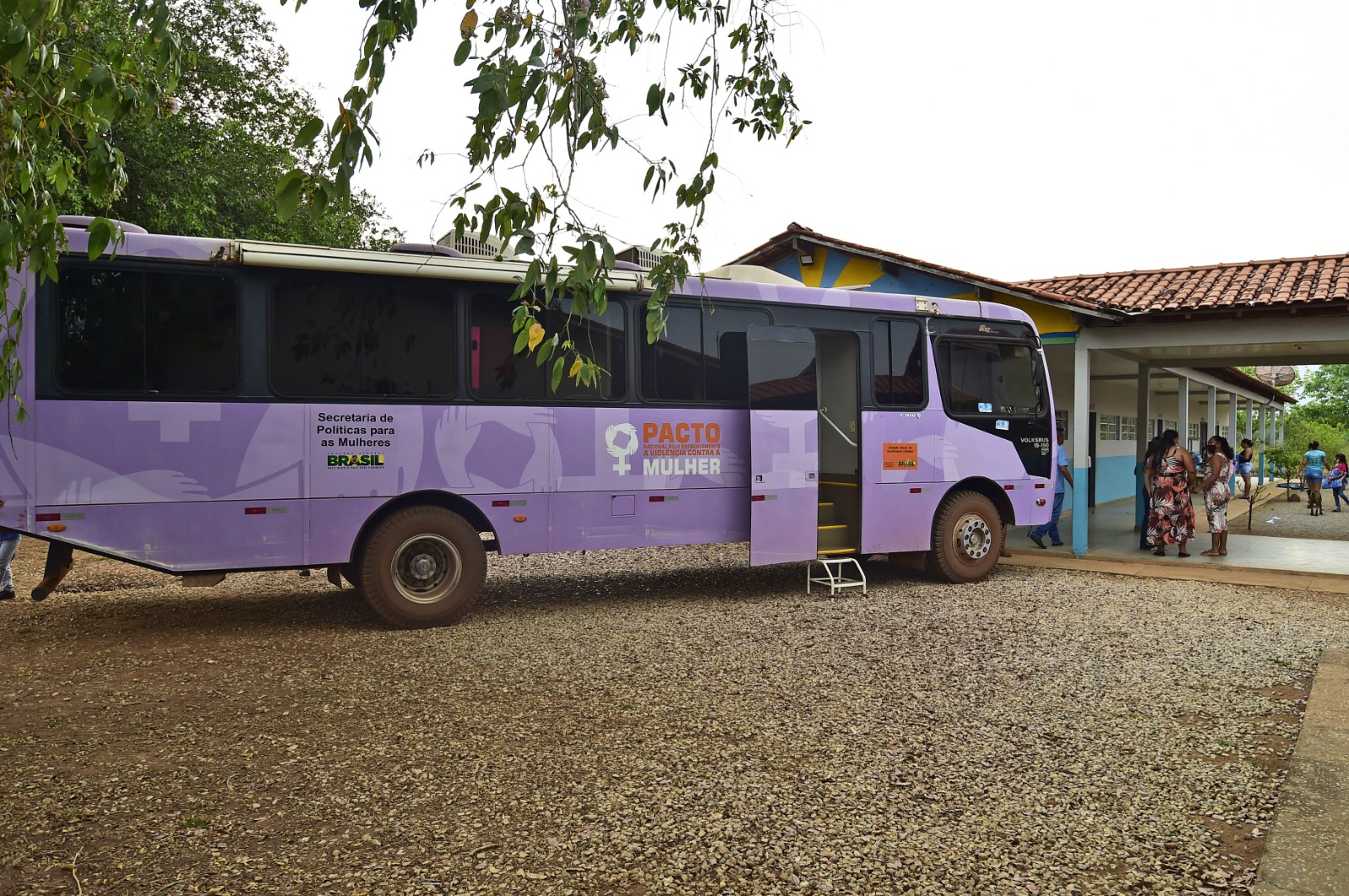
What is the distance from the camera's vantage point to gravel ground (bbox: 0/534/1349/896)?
10.8 feet

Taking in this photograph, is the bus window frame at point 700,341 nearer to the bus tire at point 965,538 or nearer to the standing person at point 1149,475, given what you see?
the bus tire at point 965,538

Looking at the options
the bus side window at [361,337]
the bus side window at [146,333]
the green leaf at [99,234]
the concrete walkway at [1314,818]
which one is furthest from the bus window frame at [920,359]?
the green leaf at [99,234]

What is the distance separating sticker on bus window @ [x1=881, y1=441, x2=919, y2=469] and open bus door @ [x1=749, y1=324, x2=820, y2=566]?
2.70ft

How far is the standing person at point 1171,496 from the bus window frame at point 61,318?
33.6ft

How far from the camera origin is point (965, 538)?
32.1 feet

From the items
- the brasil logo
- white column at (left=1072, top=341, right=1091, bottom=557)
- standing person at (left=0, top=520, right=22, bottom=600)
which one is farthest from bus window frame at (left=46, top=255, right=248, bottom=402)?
white column at (left=1072, top=341, right=1091, bottom=557)

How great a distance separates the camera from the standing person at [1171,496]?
1154cm

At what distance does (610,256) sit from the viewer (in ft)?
10.3

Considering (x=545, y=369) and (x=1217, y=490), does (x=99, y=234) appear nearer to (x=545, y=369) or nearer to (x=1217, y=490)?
(x=545, y=369)

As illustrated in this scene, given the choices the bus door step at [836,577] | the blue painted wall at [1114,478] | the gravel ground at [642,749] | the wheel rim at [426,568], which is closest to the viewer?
the gravel ground at [642,749]

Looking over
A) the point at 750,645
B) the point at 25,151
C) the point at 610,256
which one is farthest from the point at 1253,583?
the point at 25,151

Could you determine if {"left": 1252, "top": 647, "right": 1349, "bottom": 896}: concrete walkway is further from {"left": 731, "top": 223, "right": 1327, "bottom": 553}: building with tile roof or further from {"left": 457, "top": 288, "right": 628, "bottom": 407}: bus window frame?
{"left": 731, "top": 223, "right": 1327, "bottom": 553}: building with tile roof

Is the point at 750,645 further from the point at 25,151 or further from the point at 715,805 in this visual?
the point at 25,151

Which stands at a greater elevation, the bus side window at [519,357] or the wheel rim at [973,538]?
the bus side window at [519,357]
